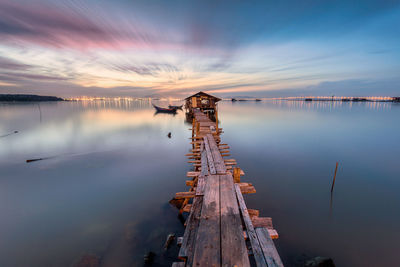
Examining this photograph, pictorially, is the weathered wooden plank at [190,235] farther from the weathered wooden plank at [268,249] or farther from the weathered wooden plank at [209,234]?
the weathered wooden plank at [268,249]

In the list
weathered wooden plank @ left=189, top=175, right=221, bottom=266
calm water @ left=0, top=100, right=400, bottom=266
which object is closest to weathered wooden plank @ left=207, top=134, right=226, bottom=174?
weathered wooden plank @ left=189, top=175, right=221, bottom=266

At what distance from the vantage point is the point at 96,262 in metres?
6.35

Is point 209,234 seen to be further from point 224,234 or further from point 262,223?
point 262,223

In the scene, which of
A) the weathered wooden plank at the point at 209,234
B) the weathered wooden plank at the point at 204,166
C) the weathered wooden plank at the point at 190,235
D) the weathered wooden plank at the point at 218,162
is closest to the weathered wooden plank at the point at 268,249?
the weathered wooden plank at the point at 209,234

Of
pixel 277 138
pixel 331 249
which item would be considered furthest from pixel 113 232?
pixel 277 138

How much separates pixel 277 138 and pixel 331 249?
19.9 metres

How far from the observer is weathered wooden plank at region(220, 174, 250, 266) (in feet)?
9.61

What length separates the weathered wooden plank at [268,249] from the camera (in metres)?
2.98

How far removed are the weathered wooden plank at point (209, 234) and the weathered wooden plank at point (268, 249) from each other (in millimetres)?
882

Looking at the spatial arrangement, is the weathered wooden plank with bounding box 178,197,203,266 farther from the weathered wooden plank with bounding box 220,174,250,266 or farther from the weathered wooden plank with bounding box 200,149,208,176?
the weathered wooden plank with bounding box 200,149,208,176

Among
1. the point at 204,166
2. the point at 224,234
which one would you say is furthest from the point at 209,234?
the point at 204,166

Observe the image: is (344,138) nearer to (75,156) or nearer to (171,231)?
(171,231)

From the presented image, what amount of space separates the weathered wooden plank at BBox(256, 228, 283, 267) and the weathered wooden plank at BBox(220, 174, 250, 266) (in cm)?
41

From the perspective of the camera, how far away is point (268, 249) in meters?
3.25
